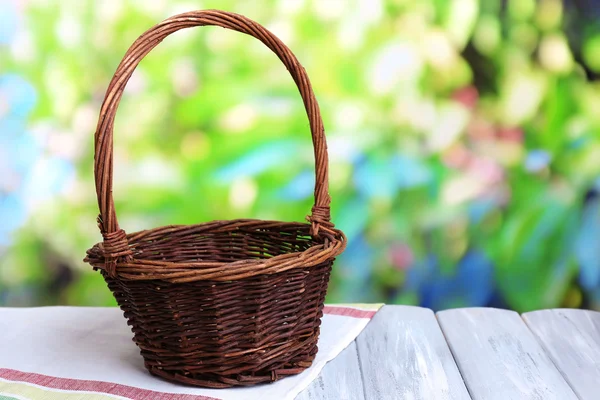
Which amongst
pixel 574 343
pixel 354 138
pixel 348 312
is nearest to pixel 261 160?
pixel 354 138

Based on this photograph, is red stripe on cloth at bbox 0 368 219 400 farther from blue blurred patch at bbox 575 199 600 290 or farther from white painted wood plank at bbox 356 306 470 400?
blue blurred patch at bbox 575 199 600 290

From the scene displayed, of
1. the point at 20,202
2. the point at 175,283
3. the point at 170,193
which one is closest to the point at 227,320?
the point at 175,283

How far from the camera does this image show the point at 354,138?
69.6 inches

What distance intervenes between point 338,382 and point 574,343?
541 mm

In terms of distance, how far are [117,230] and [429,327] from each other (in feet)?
2.34

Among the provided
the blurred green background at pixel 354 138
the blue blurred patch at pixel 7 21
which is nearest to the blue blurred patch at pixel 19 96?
the blurred green background at pixel 354 138

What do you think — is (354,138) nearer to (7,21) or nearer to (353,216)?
(353,216)

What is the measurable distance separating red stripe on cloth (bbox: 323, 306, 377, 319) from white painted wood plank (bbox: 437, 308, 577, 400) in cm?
16

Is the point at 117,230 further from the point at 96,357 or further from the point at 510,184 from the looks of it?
the point at 510,184

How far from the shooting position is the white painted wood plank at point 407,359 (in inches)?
47.3

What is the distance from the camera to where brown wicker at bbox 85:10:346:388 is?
111 cm

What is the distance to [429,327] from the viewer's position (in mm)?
1511

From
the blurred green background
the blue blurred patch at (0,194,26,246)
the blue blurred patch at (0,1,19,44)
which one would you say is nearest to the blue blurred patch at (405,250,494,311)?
the blurred green background

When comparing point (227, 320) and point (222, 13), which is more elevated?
point (222, 13)
